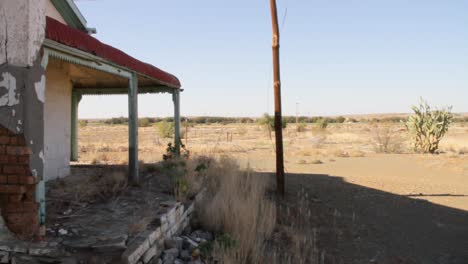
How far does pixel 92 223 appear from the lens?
511cm

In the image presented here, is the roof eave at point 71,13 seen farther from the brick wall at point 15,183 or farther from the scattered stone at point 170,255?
the scattered stone at point 170,255

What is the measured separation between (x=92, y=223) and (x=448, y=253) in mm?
5793

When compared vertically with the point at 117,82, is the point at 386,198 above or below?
below

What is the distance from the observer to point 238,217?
22.8 feet

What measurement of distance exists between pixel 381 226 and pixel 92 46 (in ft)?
21.5

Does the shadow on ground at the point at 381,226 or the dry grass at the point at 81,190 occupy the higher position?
the dry grass at the point at 81,190

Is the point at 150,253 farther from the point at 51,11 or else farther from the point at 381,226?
the point at 51,11

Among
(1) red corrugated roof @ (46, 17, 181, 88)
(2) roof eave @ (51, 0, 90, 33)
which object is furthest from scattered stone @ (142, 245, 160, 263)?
(2) roof eave @ (51, 0, 90, 33)

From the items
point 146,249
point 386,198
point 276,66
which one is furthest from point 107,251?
point 386,198

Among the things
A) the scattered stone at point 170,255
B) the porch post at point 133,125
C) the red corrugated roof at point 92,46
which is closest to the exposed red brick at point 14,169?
the red corrugated roof at point 92,46

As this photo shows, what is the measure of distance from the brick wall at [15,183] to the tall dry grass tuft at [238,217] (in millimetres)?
2292

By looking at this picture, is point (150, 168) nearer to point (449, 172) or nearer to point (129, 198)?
point (129, 198)

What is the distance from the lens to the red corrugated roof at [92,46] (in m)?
4.65

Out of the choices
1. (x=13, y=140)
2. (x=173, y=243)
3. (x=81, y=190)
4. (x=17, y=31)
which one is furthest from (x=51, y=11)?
(x=173, y=243)
